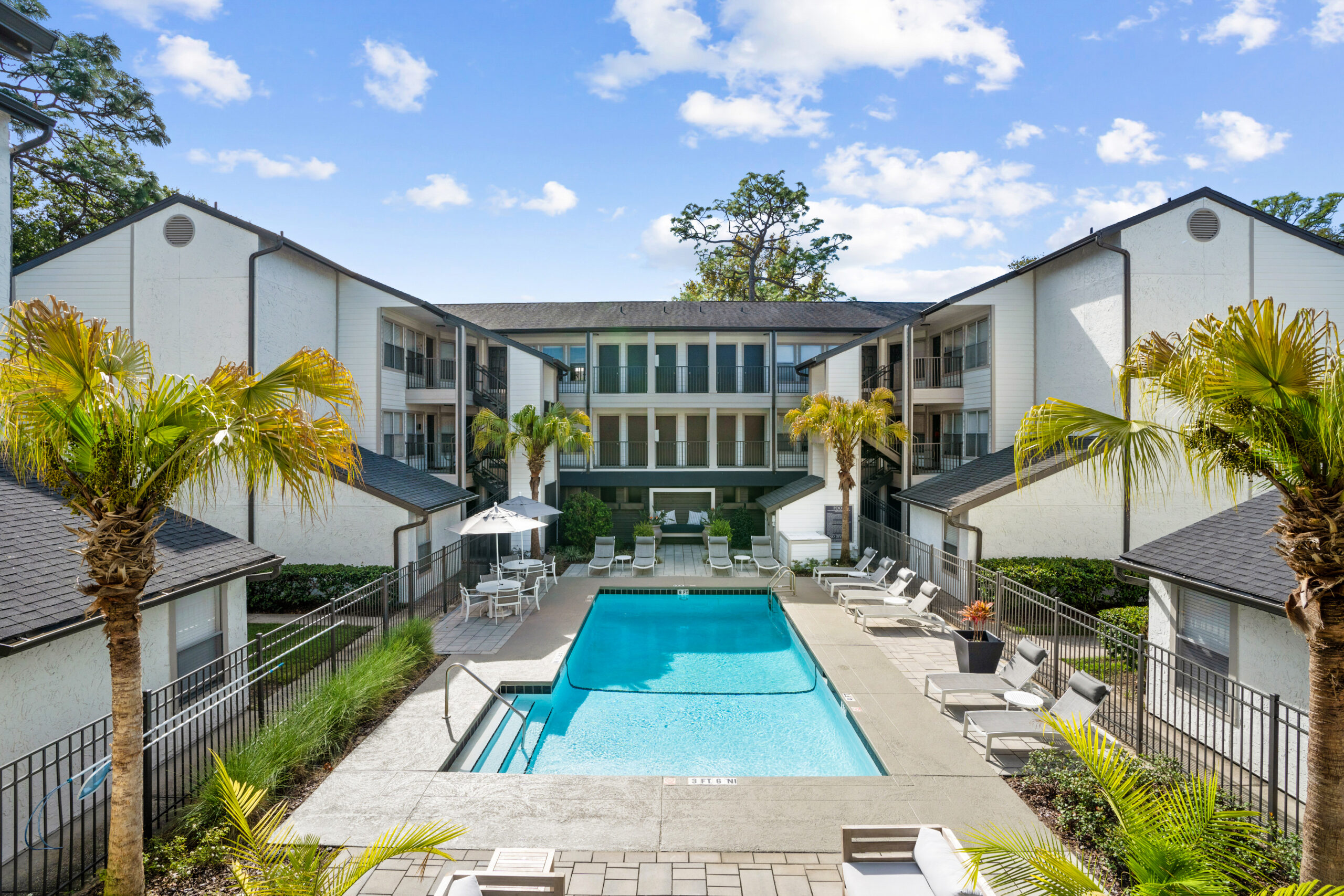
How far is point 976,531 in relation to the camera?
50.1ft

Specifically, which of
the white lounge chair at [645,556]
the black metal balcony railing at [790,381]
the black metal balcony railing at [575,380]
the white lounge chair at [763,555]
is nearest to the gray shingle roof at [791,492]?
the white lounge chair at [763,555]

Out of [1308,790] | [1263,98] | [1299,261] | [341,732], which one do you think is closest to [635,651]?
[341,732]

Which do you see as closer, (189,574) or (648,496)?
(189,574)

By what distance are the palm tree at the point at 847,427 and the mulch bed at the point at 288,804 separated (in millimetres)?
12504

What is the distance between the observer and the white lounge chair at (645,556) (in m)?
19.8

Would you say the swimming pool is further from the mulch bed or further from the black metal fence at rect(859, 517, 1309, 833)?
the black metal fence at rect(859, 517, 1309, 833)

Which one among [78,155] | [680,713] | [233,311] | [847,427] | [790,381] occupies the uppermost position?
[78,155]

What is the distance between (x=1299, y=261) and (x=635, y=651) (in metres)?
18.5

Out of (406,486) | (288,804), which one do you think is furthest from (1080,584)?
(406,486)

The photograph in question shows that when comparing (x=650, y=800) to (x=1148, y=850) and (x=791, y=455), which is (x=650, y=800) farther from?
(x=791, y=455)

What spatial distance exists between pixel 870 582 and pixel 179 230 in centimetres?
1965

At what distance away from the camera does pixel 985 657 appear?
1073cm

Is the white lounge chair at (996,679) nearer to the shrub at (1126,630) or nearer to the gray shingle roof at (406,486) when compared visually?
the shrub at (1126,630)

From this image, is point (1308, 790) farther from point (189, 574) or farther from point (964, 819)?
point (189, 574)
